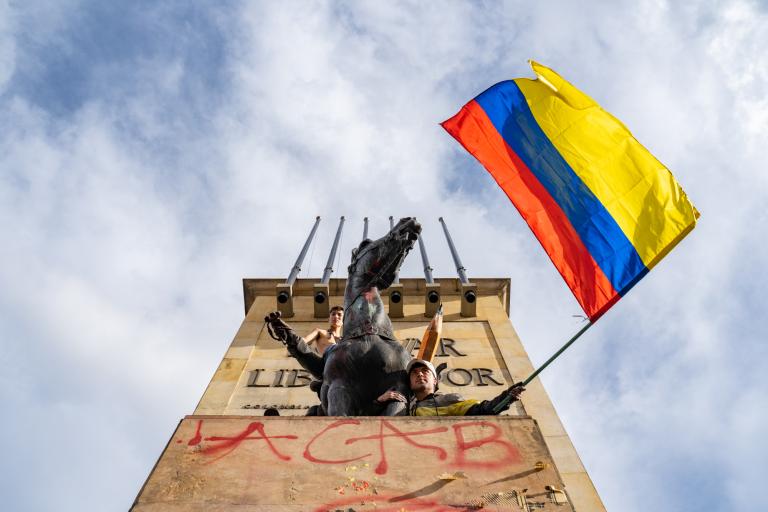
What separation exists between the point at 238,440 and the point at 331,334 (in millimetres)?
5083

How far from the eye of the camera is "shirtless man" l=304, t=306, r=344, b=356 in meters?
9.66

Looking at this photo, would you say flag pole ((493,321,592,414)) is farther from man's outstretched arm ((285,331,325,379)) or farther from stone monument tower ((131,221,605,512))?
man's outstretched arm ((285,331,325,379))

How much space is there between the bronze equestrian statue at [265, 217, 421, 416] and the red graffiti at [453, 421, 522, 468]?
1132 millimetres

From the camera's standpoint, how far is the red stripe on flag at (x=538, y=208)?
802 cm

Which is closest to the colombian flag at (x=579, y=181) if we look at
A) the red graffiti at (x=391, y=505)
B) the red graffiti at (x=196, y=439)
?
the red graffiti at (x=391, y=505)

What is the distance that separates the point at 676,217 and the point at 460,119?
403 centimetres

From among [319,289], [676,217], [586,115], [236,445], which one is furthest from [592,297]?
[319,289]

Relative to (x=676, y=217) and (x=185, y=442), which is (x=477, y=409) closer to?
(x=185, y=442)

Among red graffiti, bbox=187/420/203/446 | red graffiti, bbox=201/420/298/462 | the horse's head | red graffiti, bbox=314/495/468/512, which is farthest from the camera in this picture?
the horse's head

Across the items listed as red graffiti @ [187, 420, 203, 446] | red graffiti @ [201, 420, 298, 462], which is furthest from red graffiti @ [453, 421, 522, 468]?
red graffiti @ [187, 420, 203, 446]

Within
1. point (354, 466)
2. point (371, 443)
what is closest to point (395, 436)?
point (371, 443)

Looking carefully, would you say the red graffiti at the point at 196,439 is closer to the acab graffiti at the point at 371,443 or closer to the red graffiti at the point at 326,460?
the acab graffiti at the point at 371,443

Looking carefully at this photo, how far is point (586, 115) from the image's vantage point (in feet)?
32.6

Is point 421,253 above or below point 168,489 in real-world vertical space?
above
